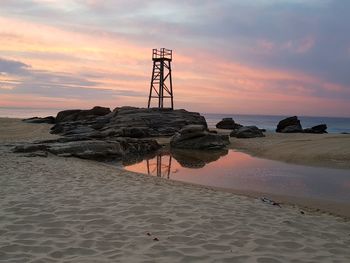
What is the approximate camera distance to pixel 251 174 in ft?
53.5

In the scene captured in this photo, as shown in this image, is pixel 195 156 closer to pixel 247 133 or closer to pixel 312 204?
pixel 312 204

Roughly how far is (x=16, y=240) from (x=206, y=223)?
127 inches

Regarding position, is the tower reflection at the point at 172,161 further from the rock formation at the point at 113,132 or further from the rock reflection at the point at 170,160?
the rock formation at the point at 113,132

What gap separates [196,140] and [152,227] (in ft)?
64.9

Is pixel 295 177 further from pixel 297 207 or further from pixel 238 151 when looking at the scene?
pixel 238 151

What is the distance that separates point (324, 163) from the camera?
1884 cm

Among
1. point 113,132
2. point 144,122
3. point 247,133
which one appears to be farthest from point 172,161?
point 144,122

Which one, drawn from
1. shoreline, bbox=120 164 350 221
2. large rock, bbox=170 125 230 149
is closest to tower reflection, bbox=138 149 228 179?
large rock, bbox=170 125 230 149

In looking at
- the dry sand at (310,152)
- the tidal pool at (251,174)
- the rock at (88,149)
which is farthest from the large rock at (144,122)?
the rock at (88,149)

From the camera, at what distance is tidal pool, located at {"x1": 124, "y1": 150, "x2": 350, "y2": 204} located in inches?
510

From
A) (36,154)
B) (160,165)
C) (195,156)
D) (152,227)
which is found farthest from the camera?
(195,156)

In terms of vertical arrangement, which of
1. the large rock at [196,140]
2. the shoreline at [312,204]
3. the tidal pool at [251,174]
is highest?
the large rock at [196,140]

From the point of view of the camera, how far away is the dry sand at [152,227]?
5.82m

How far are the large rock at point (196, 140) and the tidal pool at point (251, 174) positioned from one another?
322 centimetres
